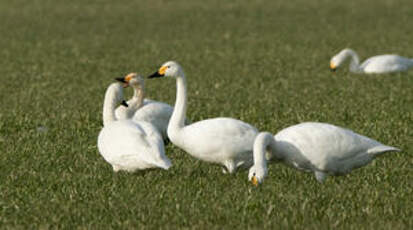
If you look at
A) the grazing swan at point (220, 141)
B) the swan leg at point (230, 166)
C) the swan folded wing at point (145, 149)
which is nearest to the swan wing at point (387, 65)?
the grazing swan at point (220, 141)

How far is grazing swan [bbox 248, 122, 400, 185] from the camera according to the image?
8.27 metres

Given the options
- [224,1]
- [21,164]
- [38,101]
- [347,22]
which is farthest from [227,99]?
[224,1]

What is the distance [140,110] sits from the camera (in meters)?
11.2

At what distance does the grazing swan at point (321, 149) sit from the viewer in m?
8.27

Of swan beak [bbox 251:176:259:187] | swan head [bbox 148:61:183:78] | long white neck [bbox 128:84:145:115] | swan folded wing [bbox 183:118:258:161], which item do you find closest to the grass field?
swan beak [bbox 251:176:259:187]

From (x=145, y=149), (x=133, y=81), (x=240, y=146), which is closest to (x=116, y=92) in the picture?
(x=133, y=81)

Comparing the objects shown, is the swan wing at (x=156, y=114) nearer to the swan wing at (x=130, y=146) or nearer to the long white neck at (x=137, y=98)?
the long white neck at (x=137, y=98)

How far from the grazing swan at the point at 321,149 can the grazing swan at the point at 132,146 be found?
3.46 ft

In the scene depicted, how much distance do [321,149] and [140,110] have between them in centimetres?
351

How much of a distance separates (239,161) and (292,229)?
7.21 ft

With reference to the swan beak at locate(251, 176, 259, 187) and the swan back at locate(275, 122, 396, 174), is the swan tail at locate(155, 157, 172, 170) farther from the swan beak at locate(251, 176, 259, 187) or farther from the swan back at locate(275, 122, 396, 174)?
the swan back at locate(275, 122, 396, 174)

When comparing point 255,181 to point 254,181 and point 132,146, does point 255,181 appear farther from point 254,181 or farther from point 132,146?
point 132,146

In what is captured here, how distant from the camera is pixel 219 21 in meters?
36.2

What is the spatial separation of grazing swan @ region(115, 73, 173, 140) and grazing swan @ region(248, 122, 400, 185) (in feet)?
9.64
